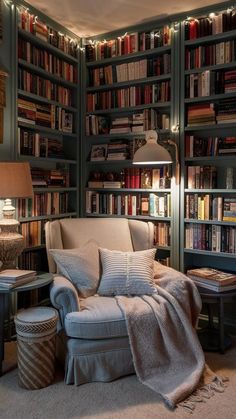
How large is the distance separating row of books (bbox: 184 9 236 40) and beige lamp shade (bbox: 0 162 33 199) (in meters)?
1.82

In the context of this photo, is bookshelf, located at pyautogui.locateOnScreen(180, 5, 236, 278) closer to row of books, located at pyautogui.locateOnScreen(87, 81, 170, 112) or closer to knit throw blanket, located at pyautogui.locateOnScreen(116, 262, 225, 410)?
row of books, located at pyautogui.locateOnScreen(87, 81, 170, 112)

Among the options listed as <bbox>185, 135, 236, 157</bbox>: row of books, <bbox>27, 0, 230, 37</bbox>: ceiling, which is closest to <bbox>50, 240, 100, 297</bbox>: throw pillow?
<bbox>185, 135, 236, 157</bbox>: row of books

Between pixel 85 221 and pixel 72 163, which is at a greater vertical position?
pixel 72 163

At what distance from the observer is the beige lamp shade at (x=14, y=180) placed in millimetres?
2430

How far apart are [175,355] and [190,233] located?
3.90ft

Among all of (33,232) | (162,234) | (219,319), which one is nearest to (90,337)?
(219,319)

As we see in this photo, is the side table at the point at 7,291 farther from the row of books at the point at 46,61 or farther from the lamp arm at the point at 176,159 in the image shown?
the row of books at the point at 46,61

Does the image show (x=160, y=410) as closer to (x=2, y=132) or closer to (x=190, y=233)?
(x=190, y=233)

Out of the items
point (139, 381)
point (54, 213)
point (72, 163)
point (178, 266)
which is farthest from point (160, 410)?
point (72, 163)

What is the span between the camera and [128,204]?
3527 mm

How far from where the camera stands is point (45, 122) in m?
3.32

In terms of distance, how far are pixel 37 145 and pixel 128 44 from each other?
1.28m

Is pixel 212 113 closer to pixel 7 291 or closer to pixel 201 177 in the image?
pixel 201 177

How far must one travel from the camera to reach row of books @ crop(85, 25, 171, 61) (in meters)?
3.31
